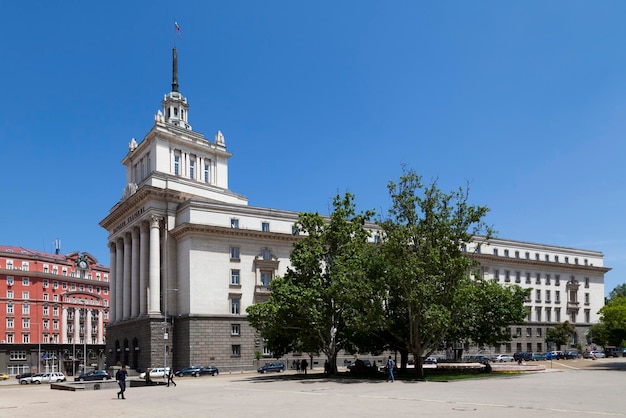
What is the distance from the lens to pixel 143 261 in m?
79.5

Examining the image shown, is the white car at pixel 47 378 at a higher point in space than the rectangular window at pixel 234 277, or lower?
lower

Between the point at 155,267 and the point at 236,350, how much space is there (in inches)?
554

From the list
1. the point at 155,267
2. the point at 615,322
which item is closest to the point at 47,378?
the point at 155,267

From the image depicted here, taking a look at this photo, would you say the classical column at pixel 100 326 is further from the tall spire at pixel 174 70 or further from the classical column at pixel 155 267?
the classical column at pixel 155 267

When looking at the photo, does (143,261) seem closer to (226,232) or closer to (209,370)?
(226,232)

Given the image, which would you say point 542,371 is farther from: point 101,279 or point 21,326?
point 101,279

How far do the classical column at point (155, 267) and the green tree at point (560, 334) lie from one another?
211 feet

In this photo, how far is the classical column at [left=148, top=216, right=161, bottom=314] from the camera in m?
75.1

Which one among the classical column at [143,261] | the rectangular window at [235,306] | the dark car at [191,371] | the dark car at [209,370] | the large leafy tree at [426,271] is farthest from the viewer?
the classical column at [143,261]

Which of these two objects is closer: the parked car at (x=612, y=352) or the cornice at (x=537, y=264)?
the cornice at (x=537, y=264)

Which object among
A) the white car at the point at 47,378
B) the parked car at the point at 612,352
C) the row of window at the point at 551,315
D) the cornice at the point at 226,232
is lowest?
the parked car at the point at 612,352

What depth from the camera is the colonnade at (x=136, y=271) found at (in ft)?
249

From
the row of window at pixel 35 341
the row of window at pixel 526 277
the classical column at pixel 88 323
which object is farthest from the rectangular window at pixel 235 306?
the classical column at pixel 88 323

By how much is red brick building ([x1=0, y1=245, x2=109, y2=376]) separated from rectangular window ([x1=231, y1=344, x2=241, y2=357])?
42167 millimetres
